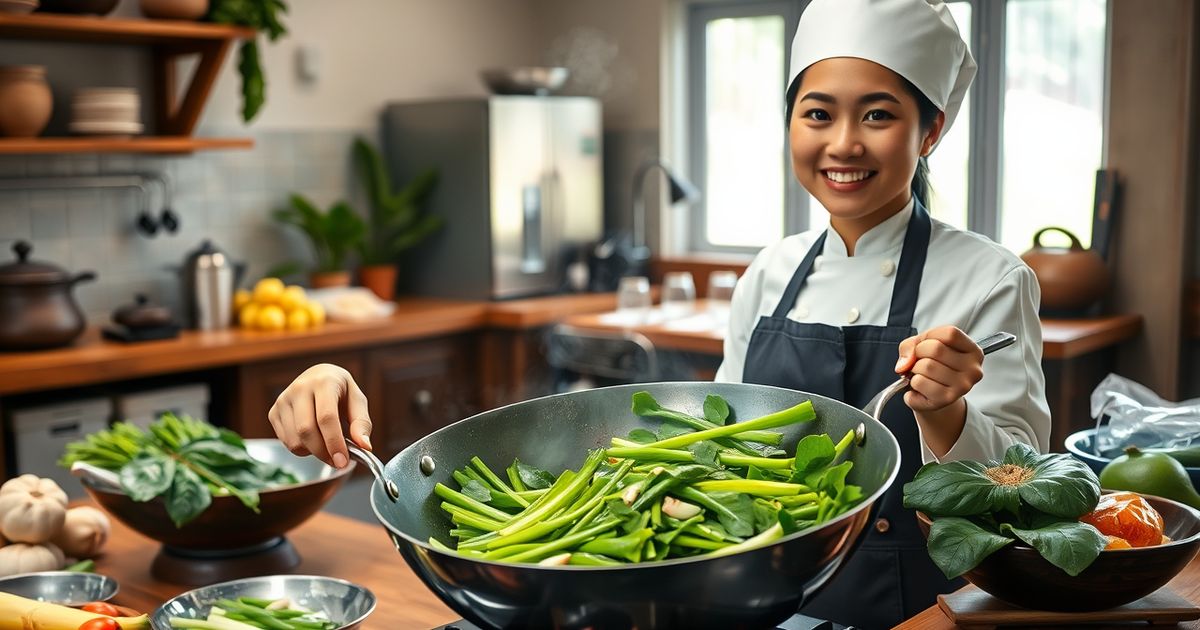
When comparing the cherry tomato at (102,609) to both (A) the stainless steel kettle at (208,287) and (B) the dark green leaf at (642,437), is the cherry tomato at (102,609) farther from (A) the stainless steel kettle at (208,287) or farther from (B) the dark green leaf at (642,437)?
(A) the stainless steel kettle at (208,287)

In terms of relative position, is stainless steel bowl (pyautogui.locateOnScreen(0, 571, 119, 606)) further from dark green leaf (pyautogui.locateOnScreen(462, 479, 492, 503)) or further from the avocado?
the avocado

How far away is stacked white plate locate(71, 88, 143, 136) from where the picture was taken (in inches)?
150

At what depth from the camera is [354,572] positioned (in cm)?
168

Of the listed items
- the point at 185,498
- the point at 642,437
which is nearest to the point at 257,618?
the point at 185,498

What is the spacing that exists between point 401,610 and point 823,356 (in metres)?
0.71

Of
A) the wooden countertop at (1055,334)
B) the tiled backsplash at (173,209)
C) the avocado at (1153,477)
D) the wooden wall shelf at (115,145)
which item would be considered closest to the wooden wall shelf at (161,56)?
the wooden wall shelf at (115,145)

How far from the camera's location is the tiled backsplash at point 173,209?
4.02 m

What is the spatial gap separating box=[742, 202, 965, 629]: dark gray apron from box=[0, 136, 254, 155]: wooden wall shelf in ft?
8.96

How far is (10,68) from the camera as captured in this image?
362 cm

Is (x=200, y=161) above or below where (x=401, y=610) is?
above

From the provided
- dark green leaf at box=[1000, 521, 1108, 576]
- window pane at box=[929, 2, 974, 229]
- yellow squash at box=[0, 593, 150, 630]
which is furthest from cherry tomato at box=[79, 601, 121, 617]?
window pane at box=[929, 2, 974, 229]

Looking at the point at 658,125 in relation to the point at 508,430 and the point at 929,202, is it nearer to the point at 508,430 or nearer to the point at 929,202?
the point at 929,202

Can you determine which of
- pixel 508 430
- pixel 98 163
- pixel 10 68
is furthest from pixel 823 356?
pixel 98 163

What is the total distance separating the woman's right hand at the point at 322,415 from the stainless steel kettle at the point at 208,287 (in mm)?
2843
